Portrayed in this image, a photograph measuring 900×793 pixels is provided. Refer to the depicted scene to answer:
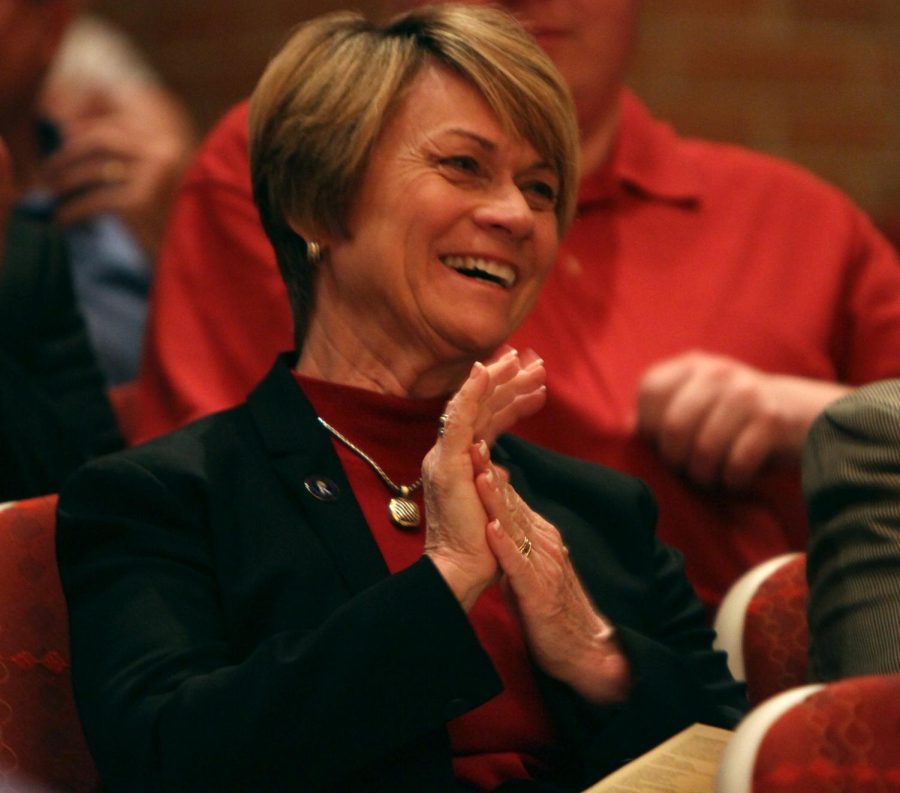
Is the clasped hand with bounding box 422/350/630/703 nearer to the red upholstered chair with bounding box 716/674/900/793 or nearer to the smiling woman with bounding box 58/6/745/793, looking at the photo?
the smiling woman with bounding box 58/6/745/793

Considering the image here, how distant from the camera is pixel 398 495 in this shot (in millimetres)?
1525

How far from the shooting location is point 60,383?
6.81 ft

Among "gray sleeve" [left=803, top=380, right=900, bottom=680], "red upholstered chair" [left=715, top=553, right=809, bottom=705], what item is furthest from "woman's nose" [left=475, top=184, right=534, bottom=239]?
"red upholstered chair" [left=715, top=553, right=809, bottom=705]

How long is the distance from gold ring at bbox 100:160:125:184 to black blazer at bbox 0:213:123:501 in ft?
2.45

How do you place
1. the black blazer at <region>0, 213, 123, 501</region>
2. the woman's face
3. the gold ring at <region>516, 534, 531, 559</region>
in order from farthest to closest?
the black blazer at <region>0, 213, 123, 501</region> < the woman's face < the gold ring at <region>516, 534, 531, 559</region>

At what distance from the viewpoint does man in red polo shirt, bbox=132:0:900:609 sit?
2.08 metres

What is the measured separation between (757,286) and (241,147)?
2.59 feet

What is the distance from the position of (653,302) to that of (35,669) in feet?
3.66

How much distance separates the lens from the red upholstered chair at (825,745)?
109 centimetres

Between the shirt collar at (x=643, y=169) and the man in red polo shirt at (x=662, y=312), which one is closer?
the man in red polo shirt at (x=662, y=312)

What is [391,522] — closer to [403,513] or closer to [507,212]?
[403,513]

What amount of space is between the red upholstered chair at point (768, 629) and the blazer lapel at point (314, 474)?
51 centimetres

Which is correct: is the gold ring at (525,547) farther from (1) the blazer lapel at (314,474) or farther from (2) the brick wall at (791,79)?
(2) the brick wall at (791,79)

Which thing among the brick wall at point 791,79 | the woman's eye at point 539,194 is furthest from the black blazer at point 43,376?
the brick wall at point 791,79
